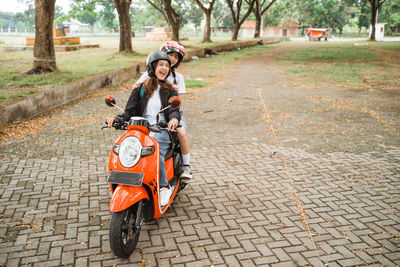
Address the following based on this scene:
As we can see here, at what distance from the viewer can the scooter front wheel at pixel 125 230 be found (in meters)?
3.13

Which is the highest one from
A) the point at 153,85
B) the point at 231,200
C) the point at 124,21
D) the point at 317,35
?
the point at 317,35

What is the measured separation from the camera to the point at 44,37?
11.4 meters

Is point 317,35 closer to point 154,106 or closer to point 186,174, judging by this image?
point 186,174

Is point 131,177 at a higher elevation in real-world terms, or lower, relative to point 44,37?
lower

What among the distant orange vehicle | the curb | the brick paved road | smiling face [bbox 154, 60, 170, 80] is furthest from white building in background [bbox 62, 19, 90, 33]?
smiling face [bbox 154, 60, 170, 80]

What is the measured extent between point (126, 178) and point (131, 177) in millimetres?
45

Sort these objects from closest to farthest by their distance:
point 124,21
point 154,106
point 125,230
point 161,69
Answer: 1. point 125,230
2. point 161,69
3. point 154,106
4. point 124,21

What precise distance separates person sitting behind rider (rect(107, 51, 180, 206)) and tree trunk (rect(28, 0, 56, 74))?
8.96 m

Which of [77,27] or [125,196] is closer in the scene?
[125,196]

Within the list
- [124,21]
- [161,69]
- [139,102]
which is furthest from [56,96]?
[124,21]

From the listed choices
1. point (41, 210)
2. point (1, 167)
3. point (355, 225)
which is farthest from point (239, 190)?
point (1, 167)

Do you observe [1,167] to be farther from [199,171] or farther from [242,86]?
[242,86]

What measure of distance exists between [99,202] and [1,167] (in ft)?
6.40

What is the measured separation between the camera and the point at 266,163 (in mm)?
5652
